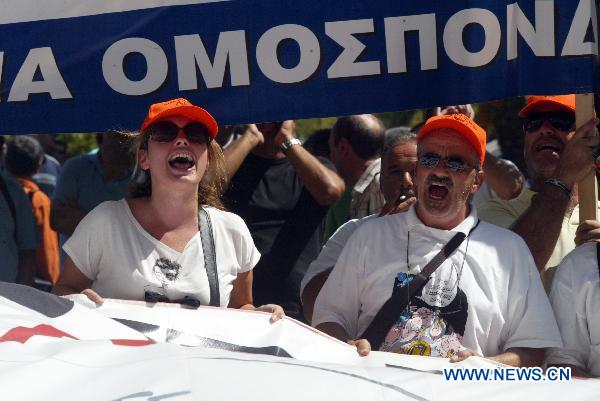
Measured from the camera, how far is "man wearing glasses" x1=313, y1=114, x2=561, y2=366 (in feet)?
13.3

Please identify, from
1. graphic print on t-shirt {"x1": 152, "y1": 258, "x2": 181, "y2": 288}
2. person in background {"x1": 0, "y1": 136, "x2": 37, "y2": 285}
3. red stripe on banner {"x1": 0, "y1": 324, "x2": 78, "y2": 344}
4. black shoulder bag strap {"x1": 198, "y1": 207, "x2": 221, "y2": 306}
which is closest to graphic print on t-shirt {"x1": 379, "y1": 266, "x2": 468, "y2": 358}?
black shoulder bag strap {"x1": 198, "y1": 207, "x2": 221, "y2": 306}

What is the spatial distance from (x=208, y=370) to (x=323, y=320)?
1.33 meters

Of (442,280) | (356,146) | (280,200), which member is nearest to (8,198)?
(280,200)

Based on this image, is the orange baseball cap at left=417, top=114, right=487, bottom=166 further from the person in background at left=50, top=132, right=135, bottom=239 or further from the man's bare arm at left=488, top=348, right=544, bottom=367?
the person in background at left=50, top=132, right=135, bottom=239

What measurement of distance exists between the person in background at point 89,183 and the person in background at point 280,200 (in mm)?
754

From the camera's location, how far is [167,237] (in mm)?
4281

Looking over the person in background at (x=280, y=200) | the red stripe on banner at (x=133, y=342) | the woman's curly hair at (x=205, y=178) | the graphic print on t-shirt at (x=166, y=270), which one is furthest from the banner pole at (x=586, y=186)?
the red stripe on banner at (x=133, y=342)

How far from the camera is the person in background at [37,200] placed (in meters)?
8.32

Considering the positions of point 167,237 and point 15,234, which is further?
point 15,234

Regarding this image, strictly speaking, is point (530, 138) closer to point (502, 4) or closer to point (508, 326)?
point (502, 4)

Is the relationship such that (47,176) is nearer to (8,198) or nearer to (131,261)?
(8,198)

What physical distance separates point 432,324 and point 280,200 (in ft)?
7.02

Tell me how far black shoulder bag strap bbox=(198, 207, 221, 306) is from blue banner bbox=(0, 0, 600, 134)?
680 millimetres

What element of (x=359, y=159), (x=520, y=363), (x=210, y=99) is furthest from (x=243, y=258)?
(x=359, y=159)
